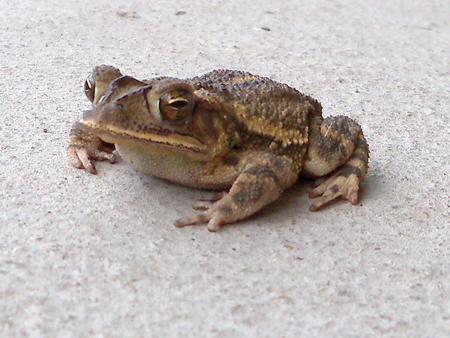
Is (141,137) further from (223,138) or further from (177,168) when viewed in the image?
(223,138)

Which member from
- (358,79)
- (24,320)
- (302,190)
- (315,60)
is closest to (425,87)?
(358,79)

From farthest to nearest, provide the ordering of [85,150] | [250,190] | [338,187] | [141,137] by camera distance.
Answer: [85,150], [338,187], [250,190], [141,137]

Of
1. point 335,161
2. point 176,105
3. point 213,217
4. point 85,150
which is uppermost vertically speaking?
point 176,105

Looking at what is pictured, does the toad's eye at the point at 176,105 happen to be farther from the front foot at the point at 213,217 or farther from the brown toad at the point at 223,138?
the front foot at the point at 213,217

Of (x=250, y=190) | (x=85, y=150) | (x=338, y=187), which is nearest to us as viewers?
(x=250, y=190)

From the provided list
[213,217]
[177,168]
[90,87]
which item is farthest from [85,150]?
[213,217]

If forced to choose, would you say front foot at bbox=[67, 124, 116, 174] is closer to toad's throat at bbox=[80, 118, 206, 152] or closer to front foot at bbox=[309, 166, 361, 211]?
toad's throat at bbox=[80, 118, 206, 152]
